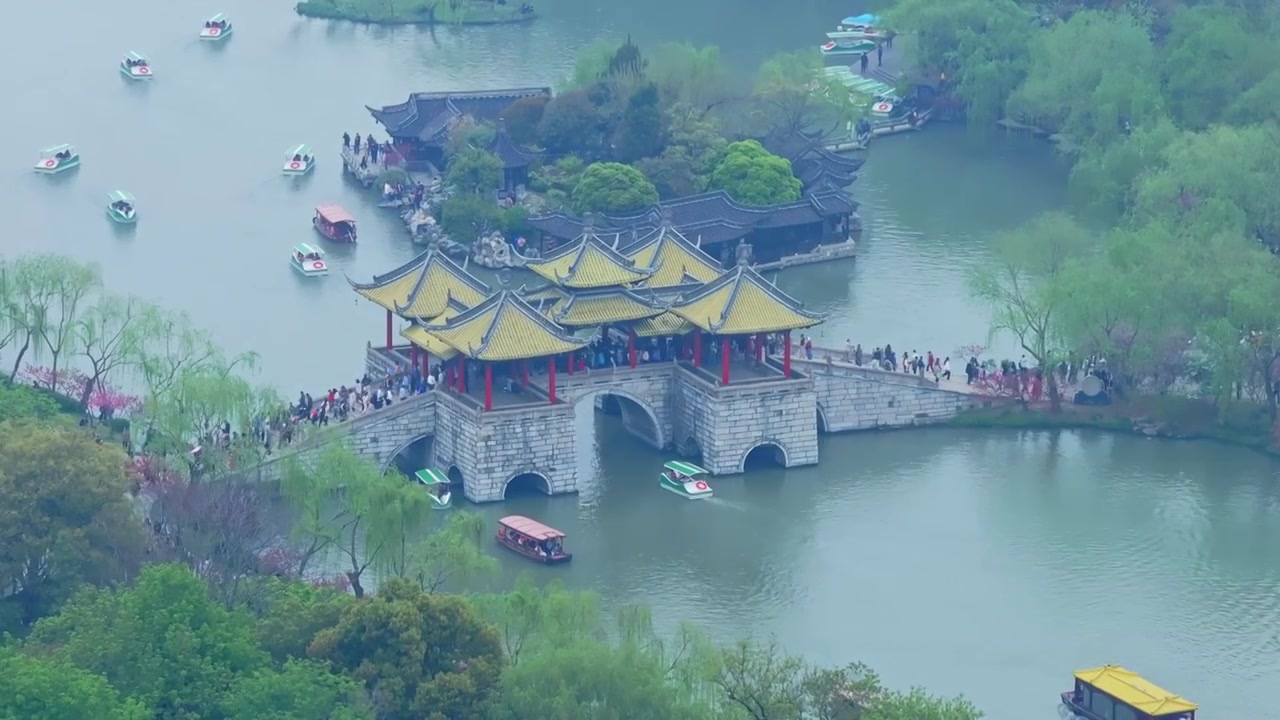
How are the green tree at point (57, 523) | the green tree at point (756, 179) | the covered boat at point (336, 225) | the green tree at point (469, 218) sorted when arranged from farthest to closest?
the covered boat at point (336, 225)
the green tree at point (756, 179)
the green tree at point (469, 218)
the green tree at point (57, 523)

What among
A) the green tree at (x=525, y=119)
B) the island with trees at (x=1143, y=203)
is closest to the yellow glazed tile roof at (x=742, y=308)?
the island with trees at (x=1143, y=203)

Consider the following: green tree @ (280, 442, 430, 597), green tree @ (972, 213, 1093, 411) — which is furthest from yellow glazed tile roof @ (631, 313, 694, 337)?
green tree @ (972, 213, 1093, 411)

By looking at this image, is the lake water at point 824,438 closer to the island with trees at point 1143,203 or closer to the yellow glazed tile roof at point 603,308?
the island with trees at point 1143,203

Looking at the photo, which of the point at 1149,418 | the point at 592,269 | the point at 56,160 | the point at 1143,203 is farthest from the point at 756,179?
the point at 56,160

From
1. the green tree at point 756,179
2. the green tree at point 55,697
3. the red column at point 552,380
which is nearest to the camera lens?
the green tree at point 55,697

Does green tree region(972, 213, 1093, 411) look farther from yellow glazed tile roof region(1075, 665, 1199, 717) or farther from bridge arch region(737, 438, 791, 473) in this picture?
yellow glazed tile roof region(1075, 665, 1199, 717)

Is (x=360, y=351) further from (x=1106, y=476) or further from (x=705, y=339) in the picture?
(x=1106, y=476)
